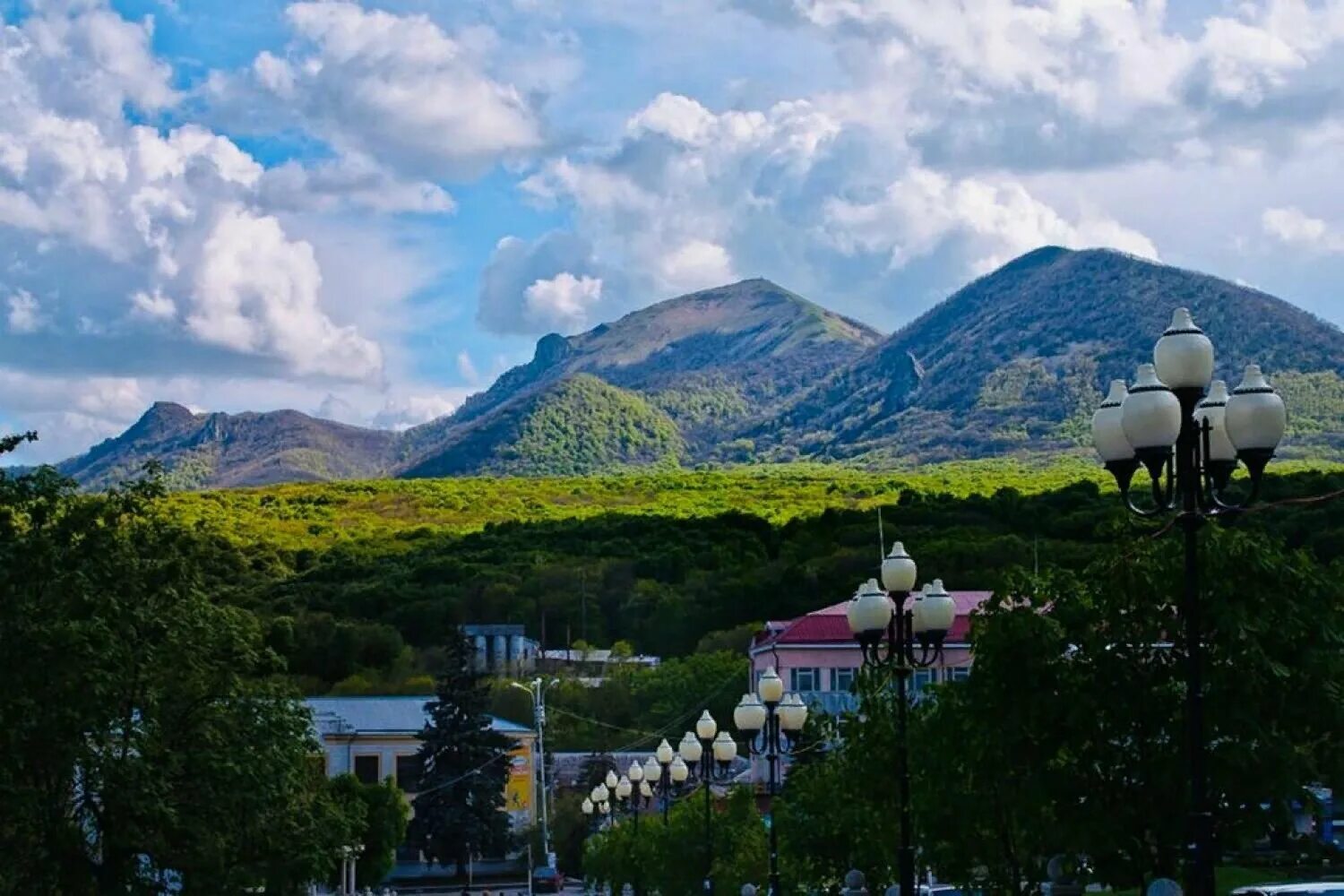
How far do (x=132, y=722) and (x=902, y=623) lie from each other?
1516 centimetres

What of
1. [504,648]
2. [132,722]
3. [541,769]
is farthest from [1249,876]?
[504,648]

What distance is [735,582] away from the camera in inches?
4156

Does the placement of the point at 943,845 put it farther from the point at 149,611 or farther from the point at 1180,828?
the point at 149,611

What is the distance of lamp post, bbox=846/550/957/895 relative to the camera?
18.4 meters

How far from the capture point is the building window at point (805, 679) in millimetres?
70625

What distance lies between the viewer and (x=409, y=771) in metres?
75.3

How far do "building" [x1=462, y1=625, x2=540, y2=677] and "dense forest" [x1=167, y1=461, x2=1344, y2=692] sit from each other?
1.65 m

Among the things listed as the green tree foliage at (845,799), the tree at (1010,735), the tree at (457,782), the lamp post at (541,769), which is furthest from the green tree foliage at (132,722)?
the tree at (457,782)

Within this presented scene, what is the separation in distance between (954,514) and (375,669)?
32181mm

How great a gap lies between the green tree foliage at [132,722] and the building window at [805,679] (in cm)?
3998

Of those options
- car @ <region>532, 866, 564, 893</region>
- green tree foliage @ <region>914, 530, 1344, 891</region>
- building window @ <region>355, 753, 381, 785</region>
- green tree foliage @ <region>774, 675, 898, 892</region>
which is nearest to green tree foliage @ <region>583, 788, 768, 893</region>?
green tree foliage @ <region>774, 675, 898, 892</region>

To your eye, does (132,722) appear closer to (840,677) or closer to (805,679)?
(840,677)

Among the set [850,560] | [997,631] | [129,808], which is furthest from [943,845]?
[850,560]

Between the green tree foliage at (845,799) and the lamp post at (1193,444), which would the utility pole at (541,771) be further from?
the lamp post at (1193,444)
